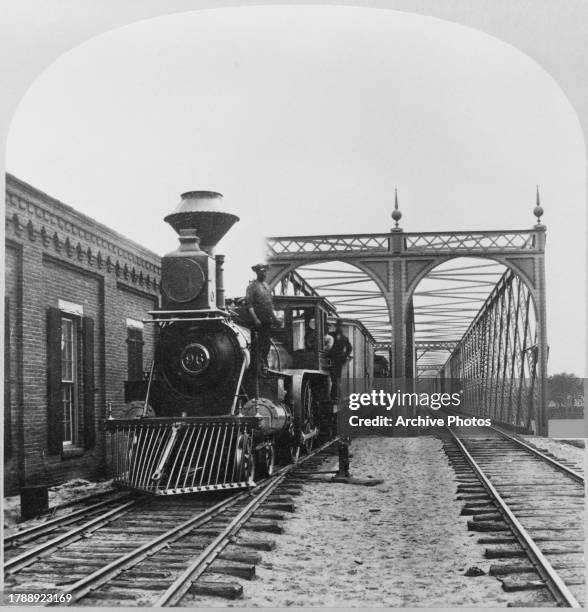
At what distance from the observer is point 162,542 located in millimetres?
4332

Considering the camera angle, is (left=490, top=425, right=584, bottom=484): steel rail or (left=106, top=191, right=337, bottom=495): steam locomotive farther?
(left=106, top=191, right=337, bottom=495): steam locomotive

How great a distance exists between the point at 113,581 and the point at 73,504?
1395 millimetres

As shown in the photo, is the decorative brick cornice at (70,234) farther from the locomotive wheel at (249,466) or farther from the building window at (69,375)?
the locomotive wheel at (249,466)

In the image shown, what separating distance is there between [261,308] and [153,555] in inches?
80.2

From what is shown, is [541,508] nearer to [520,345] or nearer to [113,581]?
[520,345]

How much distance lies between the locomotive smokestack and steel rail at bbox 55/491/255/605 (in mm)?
1806

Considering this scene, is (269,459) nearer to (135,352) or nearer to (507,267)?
(135,352)

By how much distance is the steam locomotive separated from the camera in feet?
18.0

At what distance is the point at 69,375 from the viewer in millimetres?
4930

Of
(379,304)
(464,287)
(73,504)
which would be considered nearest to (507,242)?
(464,287)

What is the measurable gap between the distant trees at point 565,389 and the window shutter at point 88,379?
9.19ft

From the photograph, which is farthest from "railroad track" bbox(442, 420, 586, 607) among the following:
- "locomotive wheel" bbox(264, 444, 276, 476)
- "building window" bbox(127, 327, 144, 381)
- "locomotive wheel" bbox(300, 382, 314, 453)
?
"building window" bbox(127, 327, 144, 381)

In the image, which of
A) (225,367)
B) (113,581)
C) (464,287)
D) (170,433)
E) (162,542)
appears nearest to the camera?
(113,581)

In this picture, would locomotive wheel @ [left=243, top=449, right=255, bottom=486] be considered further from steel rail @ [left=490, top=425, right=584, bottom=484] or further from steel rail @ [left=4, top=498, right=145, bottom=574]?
steel rail @ [left=490, top=425, right=584, bottom=484]
